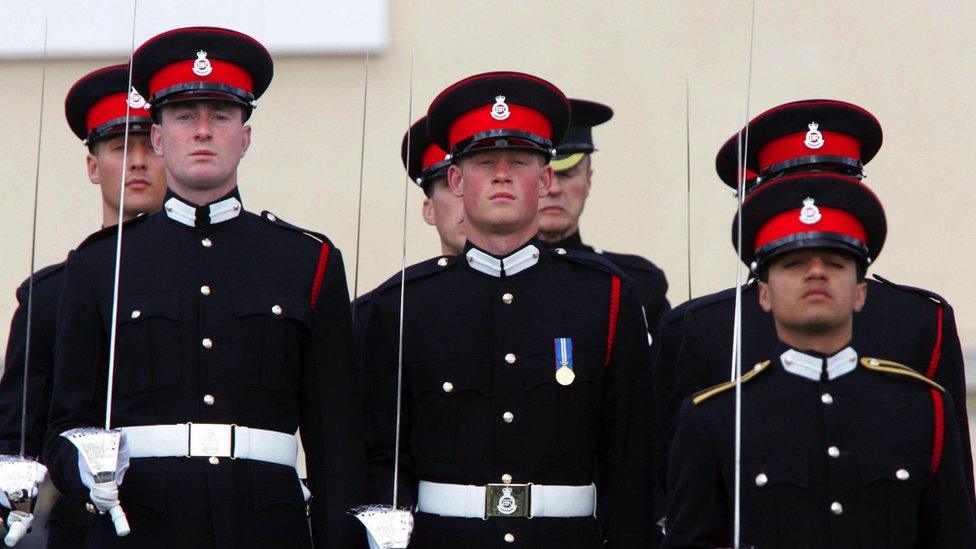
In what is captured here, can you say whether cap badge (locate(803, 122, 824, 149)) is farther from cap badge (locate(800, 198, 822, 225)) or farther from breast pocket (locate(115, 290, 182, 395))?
breast pocket (locate(115, 290, 182, 395))

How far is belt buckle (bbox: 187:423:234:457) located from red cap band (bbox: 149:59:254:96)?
0.90 metres

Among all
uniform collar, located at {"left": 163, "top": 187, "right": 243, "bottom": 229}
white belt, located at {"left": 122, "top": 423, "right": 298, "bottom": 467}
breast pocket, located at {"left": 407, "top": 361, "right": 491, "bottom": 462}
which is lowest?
white belt, located at {"left": 122, "top": 423, "right": 298, "bottom": 467}

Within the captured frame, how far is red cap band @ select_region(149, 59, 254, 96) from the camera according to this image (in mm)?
6023

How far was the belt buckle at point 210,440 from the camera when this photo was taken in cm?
577

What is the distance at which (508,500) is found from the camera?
19.3ft

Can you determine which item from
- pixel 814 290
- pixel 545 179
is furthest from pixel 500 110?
pixel 814 290

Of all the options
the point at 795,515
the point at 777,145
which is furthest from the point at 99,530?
the point at 777,145

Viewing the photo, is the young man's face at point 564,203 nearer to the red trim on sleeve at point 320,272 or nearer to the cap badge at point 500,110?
the cap badge at point 500,110

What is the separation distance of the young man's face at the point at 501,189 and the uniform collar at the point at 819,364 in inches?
35.3

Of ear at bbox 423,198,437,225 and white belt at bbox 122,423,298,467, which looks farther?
ear at bbox 423,198,437,225

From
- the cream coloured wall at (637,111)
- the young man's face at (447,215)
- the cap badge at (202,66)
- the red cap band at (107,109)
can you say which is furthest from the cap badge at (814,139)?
the cream coloured wall at (637,111)

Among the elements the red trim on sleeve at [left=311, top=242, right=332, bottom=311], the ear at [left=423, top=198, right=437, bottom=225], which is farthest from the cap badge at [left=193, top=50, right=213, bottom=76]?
the ear at [left=423, top=198, right=437, bottom=225]

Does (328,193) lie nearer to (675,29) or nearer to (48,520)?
(675,29)

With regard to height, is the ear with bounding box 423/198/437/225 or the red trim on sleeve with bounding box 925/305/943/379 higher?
the ear with bounding box 423/198/437/225
